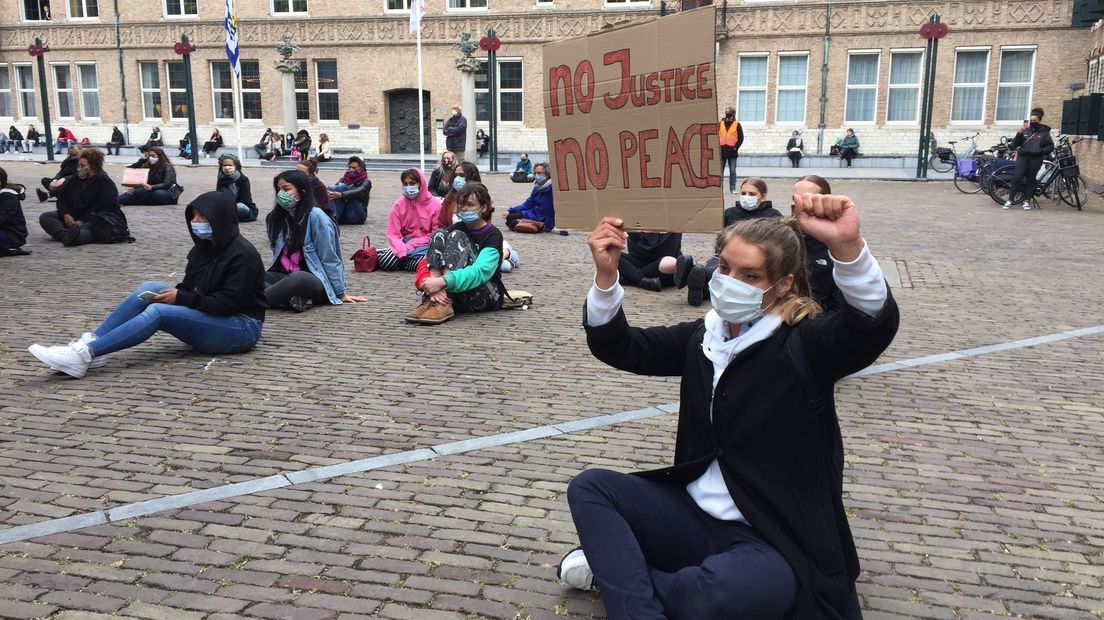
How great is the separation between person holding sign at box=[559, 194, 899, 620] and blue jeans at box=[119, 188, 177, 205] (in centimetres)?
1658

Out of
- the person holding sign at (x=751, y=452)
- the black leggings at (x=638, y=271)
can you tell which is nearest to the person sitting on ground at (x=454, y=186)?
the black leggings at (x=638, y=271)

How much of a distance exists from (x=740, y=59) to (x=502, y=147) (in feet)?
31.8

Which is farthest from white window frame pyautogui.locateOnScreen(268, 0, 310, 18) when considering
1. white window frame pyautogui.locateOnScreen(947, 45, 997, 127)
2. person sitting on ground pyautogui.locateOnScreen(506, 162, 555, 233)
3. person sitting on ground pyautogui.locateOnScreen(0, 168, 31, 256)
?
person sitting on ground pyautogui.locateOnScreen(0, 168, 31, 256)

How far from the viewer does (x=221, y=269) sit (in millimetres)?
6777

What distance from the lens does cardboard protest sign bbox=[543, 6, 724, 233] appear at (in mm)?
3125

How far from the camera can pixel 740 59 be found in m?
34.7

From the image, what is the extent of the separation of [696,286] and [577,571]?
20.6ft

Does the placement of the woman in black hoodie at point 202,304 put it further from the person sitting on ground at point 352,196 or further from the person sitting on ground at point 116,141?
the person sitting on ground at point 116,141

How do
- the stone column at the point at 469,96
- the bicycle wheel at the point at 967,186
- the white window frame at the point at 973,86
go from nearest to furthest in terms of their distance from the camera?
the bicycle wheel at the point at 967,186 < the white window frame at the point at 973,86 < the stone column at the point at 469,96

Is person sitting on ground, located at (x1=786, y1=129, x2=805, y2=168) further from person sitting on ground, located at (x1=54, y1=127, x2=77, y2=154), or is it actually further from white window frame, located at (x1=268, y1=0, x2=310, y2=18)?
person sitting on ground, located at (x1=54, y1=127, x2=77, y2=154)

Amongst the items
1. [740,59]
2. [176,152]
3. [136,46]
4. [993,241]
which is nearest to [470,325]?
[993,241]

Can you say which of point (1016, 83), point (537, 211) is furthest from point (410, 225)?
point (1016, 83)

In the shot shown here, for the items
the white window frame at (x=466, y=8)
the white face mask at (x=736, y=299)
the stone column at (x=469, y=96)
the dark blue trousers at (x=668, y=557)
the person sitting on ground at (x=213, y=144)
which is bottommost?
the dark blue trousers at (x=668, y=557)

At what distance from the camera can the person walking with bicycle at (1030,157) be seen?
18.7 m
